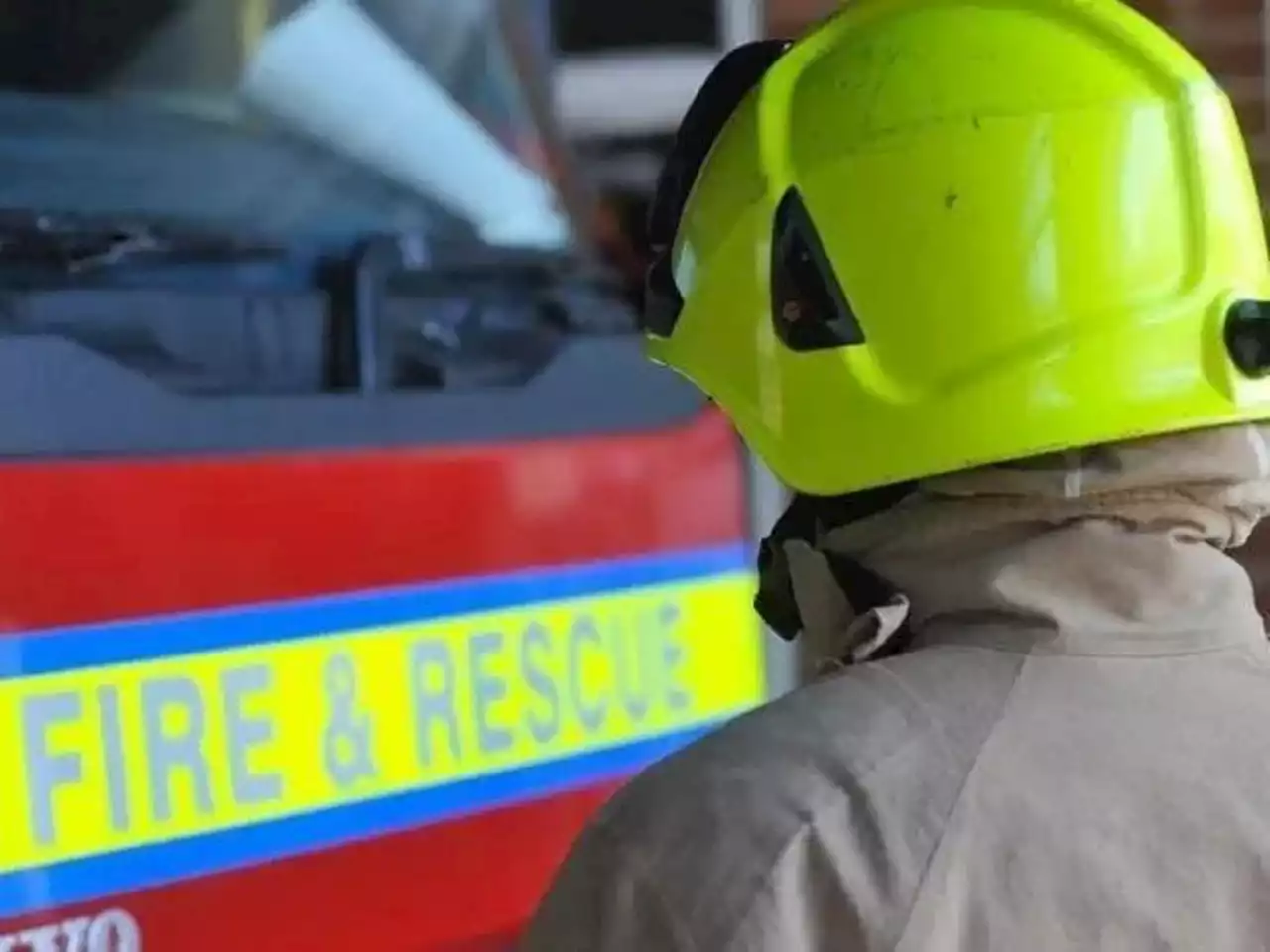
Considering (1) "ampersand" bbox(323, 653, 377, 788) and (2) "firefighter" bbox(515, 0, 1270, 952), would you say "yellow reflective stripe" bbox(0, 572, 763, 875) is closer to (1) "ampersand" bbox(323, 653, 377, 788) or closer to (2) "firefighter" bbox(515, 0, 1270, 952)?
(1) "ampersand" bbox(323, 653, 377, 788)

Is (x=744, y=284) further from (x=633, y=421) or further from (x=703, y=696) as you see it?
(x=703, y=696)

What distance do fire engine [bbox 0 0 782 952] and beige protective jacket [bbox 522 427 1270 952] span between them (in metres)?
0.34

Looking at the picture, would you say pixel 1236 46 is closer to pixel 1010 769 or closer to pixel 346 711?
pixel 346 711

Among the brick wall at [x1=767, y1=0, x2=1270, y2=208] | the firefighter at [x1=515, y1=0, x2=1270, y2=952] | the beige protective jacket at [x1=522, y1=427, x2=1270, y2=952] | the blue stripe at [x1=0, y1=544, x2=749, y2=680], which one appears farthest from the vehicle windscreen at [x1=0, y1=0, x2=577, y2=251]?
the brick wall at [x1=767, y1=0, x2=1270, y2=208]

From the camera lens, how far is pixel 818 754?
86 centimetres

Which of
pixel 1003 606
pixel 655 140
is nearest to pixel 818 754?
pixel 1003 606

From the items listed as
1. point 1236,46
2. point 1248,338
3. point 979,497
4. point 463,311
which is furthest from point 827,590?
point 1236,46

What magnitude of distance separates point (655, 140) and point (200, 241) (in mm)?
793

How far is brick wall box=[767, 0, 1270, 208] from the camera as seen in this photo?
262cm

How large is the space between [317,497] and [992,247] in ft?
1.57

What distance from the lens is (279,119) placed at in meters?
1.37

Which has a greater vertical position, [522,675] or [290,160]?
[290,160]

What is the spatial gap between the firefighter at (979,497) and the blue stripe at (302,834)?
0.32m

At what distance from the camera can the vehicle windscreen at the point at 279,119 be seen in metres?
1.25
